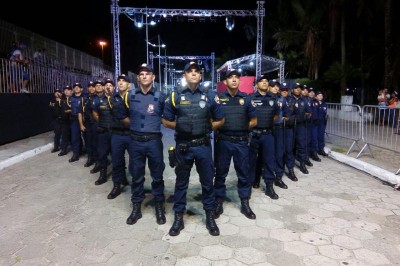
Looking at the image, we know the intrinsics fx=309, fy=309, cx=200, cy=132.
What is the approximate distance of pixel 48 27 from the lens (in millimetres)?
22250

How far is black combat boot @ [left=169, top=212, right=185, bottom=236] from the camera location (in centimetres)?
381

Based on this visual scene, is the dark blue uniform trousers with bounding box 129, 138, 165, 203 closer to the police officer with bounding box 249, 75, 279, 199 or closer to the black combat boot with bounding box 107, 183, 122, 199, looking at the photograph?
the black combat boot with bounding box 107, 183, 122, 199

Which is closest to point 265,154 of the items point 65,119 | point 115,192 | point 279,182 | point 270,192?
point 270,192

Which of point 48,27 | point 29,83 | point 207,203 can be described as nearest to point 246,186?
point 207,203

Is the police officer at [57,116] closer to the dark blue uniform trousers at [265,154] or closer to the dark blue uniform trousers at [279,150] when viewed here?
the dark blue uniform trousers at [265,154]

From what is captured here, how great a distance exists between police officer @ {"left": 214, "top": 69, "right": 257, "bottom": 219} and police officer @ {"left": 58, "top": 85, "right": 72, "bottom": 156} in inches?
197

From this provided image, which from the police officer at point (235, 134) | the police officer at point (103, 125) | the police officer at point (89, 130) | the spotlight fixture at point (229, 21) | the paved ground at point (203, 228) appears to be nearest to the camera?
the paved ground at point (203, 228)

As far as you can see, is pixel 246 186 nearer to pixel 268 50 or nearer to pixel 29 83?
pixel 29 83

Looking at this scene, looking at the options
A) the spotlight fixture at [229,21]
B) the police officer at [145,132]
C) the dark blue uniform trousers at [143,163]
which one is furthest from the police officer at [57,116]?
the spotlight fixture at [229,21]

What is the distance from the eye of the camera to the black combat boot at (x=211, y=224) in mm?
3818

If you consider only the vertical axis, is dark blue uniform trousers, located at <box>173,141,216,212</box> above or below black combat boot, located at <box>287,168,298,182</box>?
above

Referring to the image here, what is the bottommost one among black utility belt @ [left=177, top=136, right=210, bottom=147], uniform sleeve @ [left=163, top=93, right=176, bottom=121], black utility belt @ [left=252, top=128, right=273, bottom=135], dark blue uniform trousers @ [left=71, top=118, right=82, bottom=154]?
dark blue uniform trousers @ [left=71, top=118, right=82, bottom=154]

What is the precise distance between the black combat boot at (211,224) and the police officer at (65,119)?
5.35 meters

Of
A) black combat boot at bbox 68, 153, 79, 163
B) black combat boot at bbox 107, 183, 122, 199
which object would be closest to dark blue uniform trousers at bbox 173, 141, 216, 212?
black combat boot at bbox 107, 183, 122, 199
